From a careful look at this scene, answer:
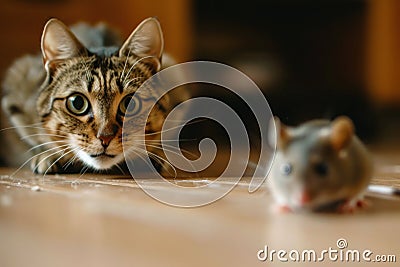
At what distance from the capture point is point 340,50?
10.2ft

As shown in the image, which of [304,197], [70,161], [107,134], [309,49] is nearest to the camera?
[304,197]

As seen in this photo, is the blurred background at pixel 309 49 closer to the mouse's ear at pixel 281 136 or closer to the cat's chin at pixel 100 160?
the cat's chin at pixel 100 160

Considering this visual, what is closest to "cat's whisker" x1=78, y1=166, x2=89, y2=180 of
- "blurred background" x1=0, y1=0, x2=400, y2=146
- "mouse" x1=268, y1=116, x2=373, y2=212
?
"mouse" x1=268, y1=116, x2=373, y2=212

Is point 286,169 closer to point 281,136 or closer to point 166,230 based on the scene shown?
point 281,136

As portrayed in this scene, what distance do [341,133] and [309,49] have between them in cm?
255

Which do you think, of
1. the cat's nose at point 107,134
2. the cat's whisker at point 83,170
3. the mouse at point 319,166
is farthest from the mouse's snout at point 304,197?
the cat's whisker at point 83,170

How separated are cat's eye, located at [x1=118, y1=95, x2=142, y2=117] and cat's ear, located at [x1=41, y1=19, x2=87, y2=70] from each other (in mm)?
113

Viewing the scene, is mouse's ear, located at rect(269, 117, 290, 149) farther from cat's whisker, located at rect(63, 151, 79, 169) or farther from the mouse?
cat's whisker, located at rect(63, 151, 79, 169)

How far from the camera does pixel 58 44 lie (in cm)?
99

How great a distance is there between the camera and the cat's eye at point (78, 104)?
99 centimetres

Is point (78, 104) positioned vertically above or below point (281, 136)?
above

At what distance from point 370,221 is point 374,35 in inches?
94.9

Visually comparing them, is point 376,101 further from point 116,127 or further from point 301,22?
point 116,127

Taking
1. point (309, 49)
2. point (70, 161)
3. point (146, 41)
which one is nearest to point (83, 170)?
point (70, 161)
